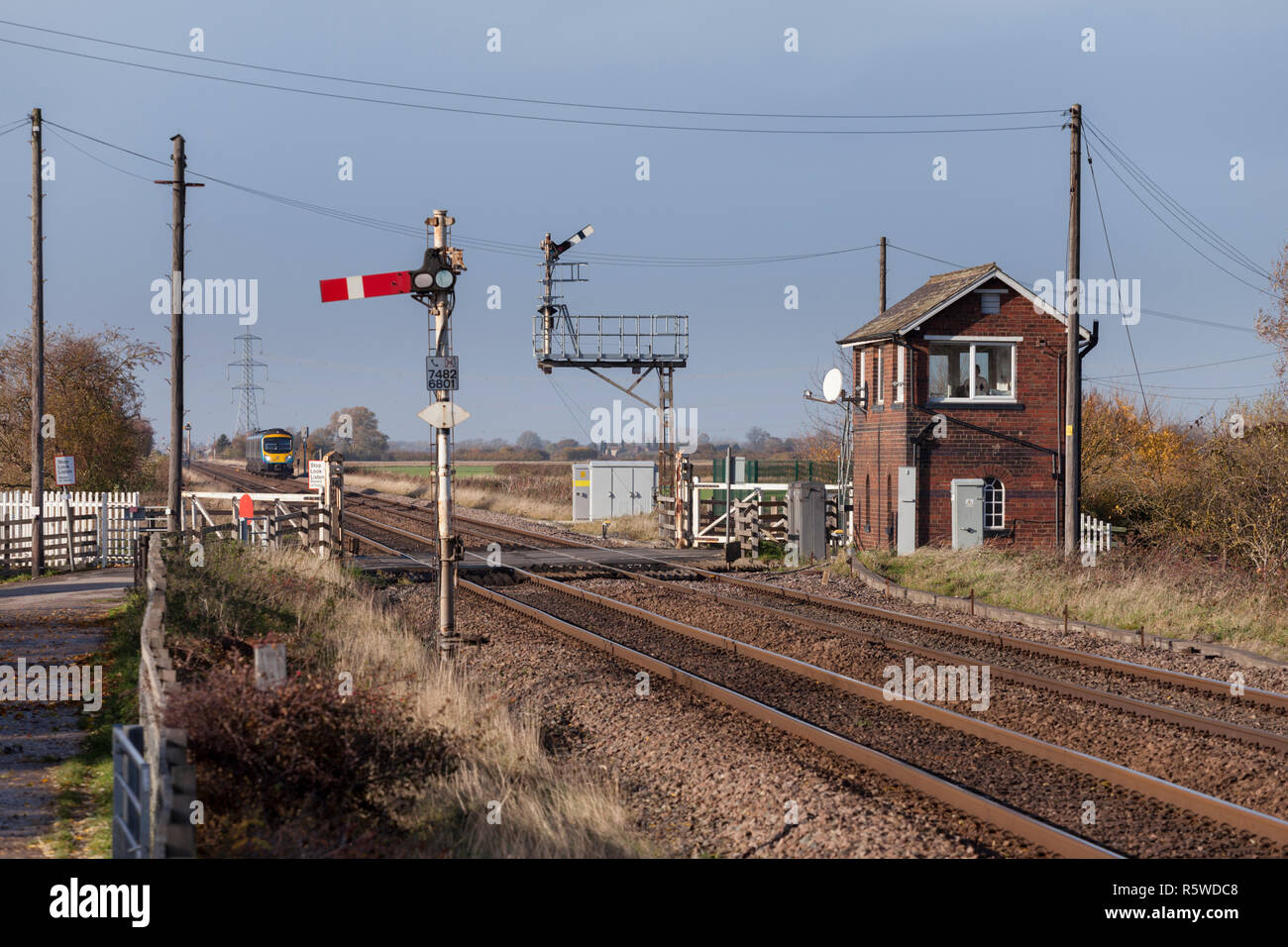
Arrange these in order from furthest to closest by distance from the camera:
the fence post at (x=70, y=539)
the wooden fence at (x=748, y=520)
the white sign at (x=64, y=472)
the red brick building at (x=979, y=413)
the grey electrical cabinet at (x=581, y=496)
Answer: the grey electrical cabinet at (x=581, y=496)
the wooden fence at (x=748, y=520)
the red brick building at (x=979, y=413)
the fence post at (x=70, y=539)
the white sign at (x=64, y=472)


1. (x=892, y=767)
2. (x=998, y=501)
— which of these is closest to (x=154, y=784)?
(x=892, y=767)

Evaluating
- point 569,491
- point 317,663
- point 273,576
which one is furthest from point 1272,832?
point 569,491

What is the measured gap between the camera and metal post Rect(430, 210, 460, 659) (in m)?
12.2

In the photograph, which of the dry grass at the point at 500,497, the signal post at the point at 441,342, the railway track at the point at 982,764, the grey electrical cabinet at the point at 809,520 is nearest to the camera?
the railway track at the point at 982,764

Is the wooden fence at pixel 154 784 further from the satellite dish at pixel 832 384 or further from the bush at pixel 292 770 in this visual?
the satellite dish at pixel 832 384

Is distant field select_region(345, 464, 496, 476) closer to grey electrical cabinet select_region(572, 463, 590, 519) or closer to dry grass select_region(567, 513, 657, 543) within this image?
grey electrical cabinet select_region(572, 463, 590, 519)

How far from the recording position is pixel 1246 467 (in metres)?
20.1

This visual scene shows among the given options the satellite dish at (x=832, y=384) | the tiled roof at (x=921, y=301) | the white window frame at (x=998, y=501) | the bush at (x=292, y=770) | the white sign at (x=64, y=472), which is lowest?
the bush at (x=292, y=770)

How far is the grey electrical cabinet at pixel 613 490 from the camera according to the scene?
39.1 m

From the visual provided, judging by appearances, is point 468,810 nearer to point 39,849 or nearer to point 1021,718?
point 39,849

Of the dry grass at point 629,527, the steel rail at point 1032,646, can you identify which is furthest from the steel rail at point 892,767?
the dry grass at point 629,527

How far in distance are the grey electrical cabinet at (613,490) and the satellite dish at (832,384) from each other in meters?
15.2

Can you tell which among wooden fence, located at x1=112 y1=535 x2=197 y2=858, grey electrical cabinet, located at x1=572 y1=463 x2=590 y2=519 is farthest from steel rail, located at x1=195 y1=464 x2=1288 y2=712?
grey electrical cabinet, located at x1=572 y1=463 x2=590 y2=519
